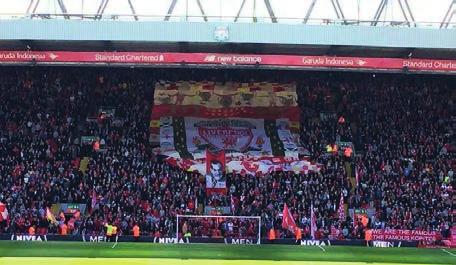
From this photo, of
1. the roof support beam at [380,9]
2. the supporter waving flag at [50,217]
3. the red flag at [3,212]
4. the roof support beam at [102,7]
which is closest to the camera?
the supporter waving flag at [50,217]

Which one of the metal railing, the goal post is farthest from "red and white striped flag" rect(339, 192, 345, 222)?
the metal railing

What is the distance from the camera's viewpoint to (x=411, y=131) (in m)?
35.8

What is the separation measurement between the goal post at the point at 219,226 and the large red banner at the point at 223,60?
6.82 metres

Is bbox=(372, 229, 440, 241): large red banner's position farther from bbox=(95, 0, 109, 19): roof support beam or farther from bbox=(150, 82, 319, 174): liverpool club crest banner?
bbox=(95, 0, 109, 19): roof support beam

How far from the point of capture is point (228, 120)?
35906 mm

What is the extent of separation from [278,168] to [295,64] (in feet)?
19.7

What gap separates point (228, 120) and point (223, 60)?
21.6ft

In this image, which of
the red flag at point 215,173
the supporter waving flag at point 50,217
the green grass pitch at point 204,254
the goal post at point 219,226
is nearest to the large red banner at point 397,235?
the green grass pitch at point 204,254

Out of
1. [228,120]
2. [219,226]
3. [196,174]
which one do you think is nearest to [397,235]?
[219,226]

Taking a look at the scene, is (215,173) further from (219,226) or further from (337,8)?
(337,8)

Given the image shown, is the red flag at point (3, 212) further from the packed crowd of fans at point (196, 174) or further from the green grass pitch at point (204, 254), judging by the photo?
the green grass pitch at point (204, 254)

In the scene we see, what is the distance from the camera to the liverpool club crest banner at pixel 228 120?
34.6 meters

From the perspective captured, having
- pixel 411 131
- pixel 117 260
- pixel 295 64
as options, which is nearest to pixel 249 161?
pixel 295 64

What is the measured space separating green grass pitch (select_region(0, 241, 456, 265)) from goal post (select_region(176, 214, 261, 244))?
4.43 feet
